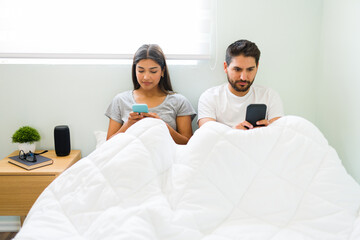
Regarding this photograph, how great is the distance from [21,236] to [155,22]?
4.62 ft

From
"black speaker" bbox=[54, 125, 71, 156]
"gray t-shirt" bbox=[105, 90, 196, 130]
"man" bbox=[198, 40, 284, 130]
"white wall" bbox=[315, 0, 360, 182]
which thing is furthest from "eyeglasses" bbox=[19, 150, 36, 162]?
"white wall" bbox=[315, 0, 360, 182]

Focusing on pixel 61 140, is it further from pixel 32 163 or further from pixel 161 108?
pixel 161 108

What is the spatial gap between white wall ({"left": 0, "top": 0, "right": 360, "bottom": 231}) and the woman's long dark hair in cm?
8

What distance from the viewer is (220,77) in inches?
72.1

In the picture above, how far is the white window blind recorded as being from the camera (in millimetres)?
1711

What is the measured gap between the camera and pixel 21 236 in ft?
2.54

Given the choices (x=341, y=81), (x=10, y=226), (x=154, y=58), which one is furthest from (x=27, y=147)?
(x=341, y=81)

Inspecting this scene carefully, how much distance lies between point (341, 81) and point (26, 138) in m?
1.96

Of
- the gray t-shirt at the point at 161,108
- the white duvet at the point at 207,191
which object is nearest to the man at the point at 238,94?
the gray t-shirt at the point at 161,108

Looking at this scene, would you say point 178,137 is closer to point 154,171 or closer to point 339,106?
point 154,171

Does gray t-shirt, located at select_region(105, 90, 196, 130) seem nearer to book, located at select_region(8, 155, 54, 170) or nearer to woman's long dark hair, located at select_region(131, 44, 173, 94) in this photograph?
woman's long dark hair, located at select_region(131, 44, 173, 94)

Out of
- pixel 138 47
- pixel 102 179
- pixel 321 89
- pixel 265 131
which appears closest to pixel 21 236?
pixel 102 179

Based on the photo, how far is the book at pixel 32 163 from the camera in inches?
58.3

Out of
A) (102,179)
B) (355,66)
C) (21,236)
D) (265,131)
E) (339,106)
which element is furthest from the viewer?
(339,106)
